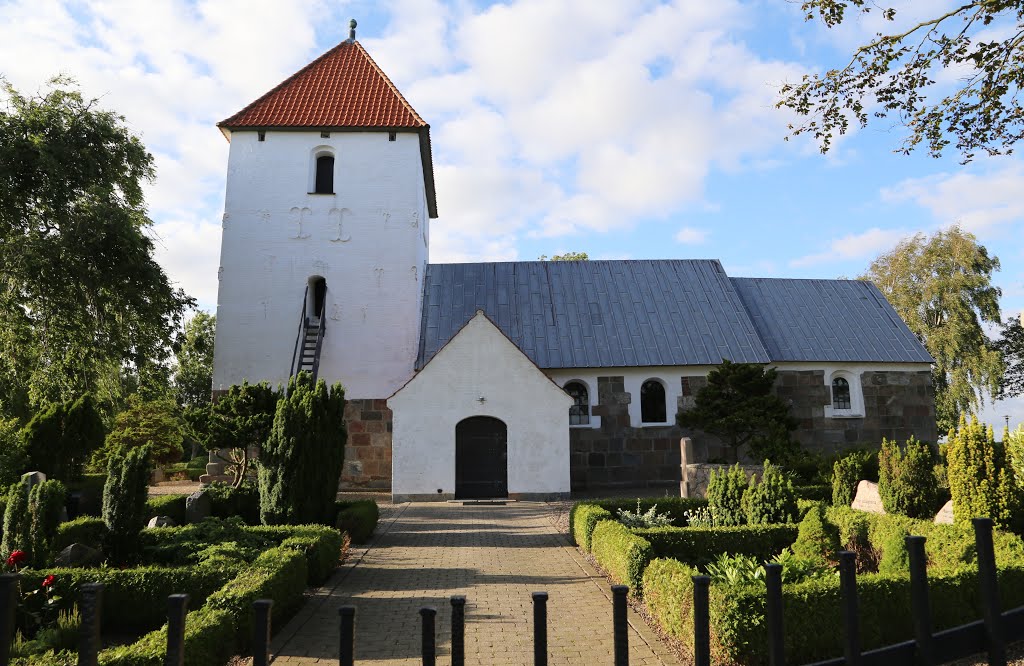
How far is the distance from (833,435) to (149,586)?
54.0ft

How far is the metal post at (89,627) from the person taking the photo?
2.32m

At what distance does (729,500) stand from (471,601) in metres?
4.16

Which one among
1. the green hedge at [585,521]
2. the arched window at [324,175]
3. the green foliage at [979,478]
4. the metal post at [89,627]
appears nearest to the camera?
the metal post at [89,627]

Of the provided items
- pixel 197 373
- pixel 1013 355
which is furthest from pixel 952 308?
pixel 197 373

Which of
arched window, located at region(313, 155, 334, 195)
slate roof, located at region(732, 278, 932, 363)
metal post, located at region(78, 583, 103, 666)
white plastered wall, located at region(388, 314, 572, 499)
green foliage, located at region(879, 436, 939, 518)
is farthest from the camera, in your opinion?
slate roof, located at region(732, 278, 932, 363)

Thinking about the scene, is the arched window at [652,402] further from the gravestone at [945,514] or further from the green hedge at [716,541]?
the gravestone at [945,514]

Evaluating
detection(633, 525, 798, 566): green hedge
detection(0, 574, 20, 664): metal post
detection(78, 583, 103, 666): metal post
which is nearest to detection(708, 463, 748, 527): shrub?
detection(633, 525, 798, 566): green hedge

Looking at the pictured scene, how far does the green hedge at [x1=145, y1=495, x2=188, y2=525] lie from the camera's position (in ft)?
32.5

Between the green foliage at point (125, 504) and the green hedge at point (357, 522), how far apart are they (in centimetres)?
266

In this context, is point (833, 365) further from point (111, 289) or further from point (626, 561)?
point (111, 289)

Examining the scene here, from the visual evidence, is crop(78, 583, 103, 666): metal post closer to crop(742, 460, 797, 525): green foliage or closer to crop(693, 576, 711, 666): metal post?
crop(693, 576, 711, 666): metal post

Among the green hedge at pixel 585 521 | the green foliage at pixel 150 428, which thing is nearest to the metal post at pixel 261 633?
the green hedge at pixel 585 521

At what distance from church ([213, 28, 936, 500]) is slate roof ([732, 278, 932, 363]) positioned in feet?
0.22

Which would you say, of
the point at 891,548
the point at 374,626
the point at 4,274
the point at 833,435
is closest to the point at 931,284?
the point at 833,435
